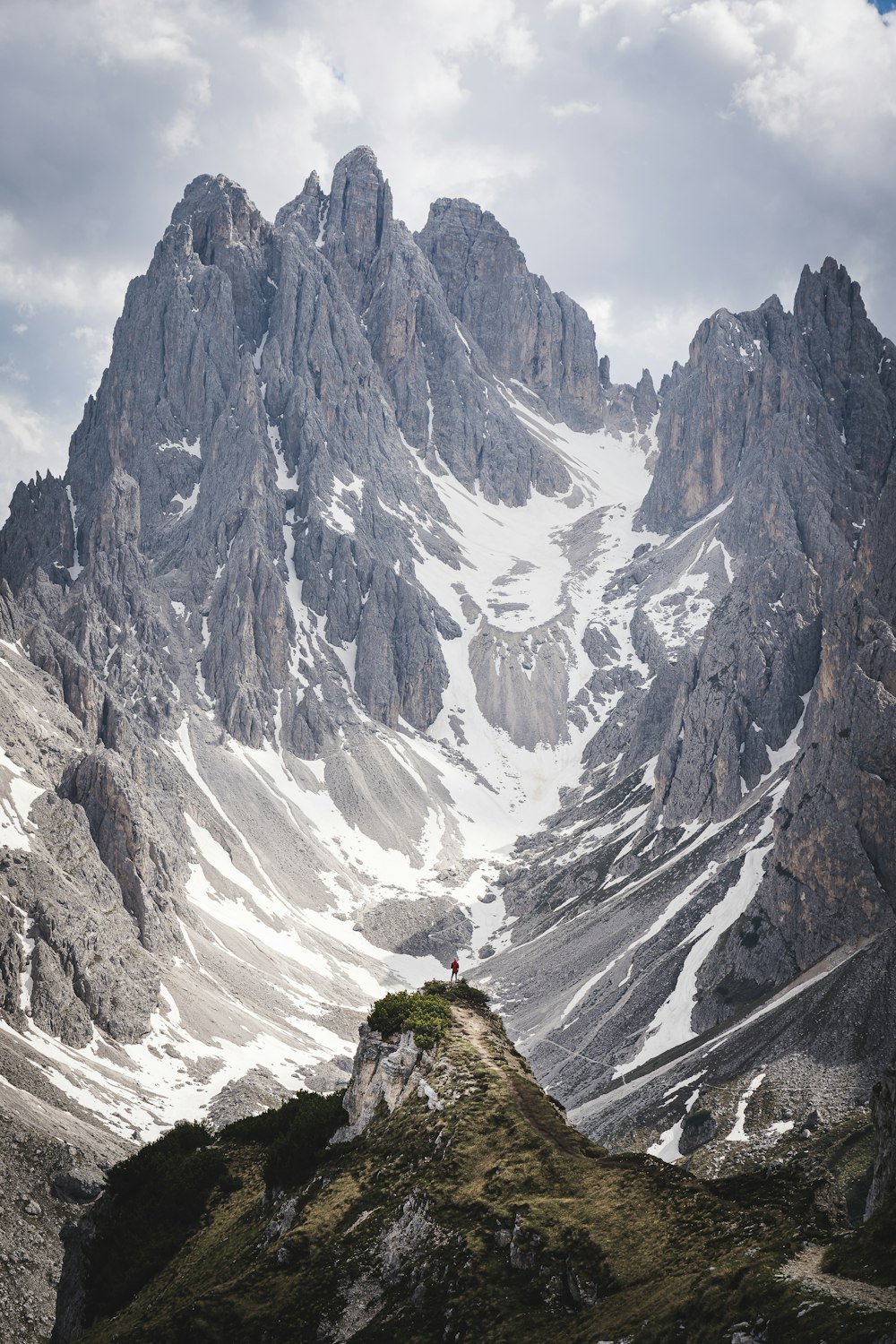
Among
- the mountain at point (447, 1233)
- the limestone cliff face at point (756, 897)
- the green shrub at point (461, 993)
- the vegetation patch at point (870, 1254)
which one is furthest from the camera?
the limestone cliff face at point (756, 897)

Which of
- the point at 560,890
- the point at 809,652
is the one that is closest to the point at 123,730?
the point at 560,890

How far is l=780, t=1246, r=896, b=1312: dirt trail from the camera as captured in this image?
20312 mm

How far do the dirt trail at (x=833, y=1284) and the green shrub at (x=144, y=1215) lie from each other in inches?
1108

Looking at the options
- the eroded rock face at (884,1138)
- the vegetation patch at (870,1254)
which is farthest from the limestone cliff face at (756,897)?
the vegetation patch at (870,1254)

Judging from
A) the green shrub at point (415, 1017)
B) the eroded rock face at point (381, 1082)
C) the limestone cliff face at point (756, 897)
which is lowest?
the limestone cliff face at point (756, 897)

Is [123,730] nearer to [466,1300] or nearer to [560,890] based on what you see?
[560,890]

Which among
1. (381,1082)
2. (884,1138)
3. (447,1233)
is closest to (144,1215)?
(381,1082)

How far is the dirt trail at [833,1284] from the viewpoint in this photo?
20.3 metres

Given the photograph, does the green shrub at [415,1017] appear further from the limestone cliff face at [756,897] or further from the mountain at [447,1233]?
the limestone cliff face at [756,897]

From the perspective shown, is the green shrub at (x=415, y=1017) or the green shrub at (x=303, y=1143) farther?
the green shrub at (x=415, y=1017)

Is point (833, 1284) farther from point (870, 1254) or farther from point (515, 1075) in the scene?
point (515, 1075)

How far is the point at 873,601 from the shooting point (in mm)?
152750

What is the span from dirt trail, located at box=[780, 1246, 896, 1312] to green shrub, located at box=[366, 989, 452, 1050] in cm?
2189

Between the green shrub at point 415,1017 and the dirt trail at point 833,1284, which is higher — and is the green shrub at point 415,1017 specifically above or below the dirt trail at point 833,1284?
above
